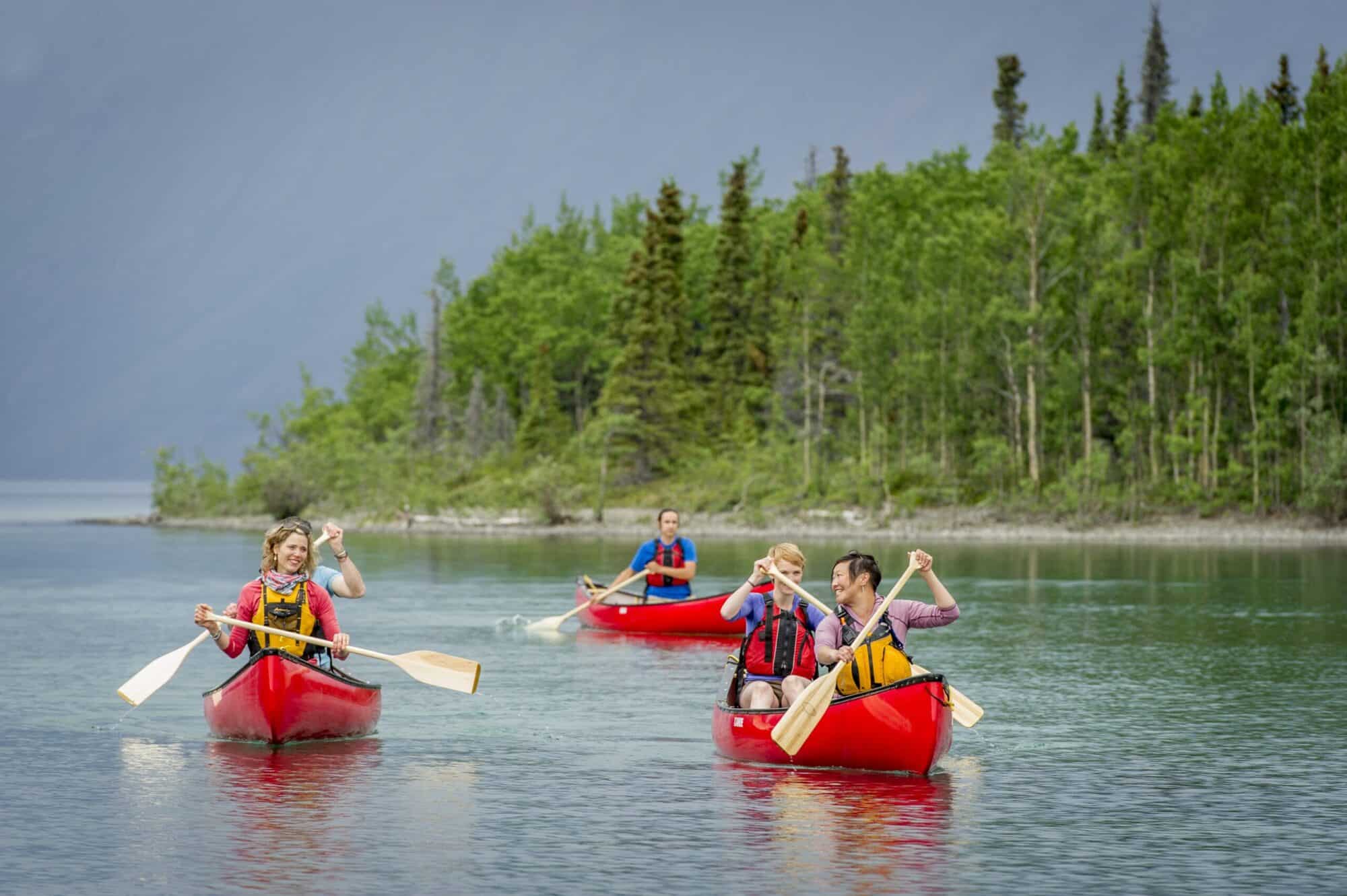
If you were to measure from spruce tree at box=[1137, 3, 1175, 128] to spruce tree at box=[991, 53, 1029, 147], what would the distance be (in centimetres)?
675

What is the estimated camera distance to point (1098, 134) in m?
96.9

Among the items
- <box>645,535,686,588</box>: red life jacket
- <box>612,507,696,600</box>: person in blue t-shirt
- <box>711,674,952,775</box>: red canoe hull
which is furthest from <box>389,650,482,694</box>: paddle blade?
<box>645,535,686,588</box>: red life jacket

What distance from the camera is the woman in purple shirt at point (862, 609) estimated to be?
39.1ft

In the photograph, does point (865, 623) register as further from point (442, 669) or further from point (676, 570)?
point (676, 570)

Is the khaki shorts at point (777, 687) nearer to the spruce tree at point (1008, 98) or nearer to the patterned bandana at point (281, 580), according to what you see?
the patterned bandana at point (281, 580)

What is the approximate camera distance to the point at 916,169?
84.2 meters

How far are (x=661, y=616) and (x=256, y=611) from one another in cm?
1233

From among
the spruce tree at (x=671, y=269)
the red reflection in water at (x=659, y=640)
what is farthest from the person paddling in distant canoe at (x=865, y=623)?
the spruce tree at (x=671, y=269)

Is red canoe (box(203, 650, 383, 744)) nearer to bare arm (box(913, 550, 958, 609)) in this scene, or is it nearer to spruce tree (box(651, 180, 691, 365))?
bare arm (box(913, 550, 958, 609))

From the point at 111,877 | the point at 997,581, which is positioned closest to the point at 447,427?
the point at 997,581

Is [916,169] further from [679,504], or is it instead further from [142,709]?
[142,709]

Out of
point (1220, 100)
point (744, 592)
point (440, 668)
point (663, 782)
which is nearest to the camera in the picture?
point (744, 592)

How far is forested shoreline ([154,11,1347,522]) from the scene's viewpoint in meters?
55.6

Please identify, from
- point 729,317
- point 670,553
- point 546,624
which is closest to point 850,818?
point 670,553
